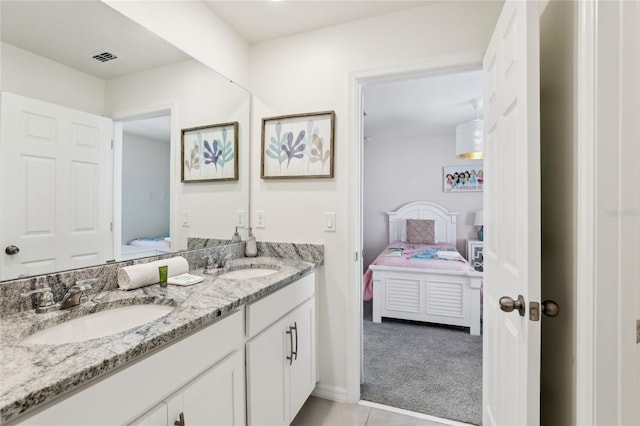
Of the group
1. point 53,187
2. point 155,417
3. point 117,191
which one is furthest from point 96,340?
point 117,191

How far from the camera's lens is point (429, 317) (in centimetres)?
321

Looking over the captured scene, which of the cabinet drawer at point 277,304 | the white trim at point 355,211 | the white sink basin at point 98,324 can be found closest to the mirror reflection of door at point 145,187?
the white sink basin at point 98,324

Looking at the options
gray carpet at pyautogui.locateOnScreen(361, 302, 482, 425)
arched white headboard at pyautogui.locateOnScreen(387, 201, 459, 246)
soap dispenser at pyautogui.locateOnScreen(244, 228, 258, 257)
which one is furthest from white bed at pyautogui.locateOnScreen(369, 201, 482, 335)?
arched white headboard at pyautogui.locateOnScreen(387, 201, 459, 246)

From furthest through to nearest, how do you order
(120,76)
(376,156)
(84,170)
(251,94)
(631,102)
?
(376,156), (251,94), (120,76), (84,170), (631,102)

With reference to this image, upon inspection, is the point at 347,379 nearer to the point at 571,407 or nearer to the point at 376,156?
the point at 571,407

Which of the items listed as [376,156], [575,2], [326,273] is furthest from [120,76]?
[376,156]

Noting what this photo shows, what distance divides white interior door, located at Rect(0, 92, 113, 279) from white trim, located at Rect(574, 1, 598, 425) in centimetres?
169

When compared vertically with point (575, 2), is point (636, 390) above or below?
below

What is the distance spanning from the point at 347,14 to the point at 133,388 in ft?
6.86

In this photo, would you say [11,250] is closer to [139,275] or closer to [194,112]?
[139,275]

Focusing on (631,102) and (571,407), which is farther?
(571,407)

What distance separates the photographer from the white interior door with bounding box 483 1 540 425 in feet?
3.00

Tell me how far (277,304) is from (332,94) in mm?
1337

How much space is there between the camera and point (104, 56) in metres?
1.31
